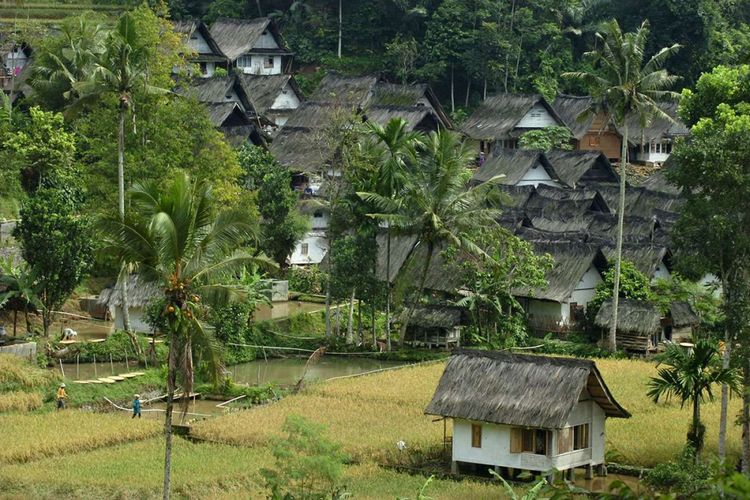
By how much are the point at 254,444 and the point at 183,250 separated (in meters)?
9.13

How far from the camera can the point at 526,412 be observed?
95.4 ft

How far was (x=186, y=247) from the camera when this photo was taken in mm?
23000

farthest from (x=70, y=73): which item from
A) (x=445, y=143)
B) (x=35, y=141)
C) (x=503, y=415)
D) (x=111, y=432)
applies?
(x=503, y=415)

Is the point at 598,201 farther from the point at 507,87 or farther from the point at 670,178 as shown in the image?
the point at 670,178

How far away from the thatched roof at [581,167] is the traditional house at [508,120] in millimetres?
3486

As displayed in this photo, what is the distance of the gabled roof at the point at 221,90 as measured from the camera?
64.3 metres

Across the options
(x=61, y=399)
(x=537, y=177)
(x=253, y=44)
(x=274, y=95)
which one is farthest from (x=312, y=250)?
Answer: (x=253, y=44)

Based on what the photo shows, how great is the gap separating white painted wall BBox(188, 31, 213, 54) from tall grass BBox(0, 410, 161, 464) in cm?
3751

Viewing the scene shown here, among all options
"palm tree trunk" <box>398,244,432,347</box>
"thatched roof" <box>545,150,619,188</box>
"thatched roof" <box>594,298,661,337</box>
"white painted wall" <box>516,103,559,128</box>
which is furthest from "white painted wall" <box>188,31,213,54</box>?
"thatched roof" <box>594,298,661,337</box>

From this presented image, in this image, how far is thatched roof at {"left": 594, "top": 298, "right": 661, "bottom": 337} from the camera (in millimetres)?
42219

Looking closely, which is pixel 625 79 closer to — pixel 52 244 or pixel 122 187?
pixel 122 187

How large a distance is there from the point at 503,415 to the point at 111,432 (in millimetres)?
8303

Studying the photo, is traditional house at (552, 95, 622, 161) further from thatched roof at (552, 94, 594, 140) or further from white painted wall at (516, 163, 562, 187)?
white painted wall at (516, 163, 562, 187)

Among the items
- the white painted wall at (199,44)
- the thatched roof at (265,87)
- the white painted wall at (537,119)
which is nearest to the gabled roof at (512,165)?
the white painted wall at (537,119)
